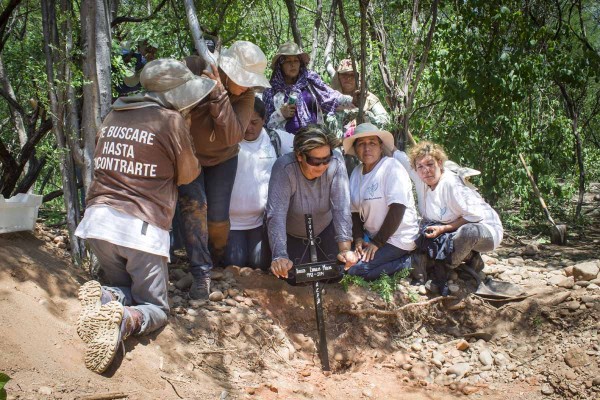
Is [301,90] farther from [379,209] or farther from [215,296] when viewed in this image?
[215,296]

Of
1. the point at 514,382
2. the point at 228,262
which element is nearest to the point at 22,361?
the point at 228,262

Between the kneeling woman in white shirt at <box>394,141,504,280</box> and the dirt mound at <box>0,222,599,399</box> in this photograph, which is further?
the kneeling woman in white shirt at <box>394,141,504,280</box>

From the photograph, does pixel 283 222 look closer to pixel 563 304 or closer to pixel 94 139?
pixel 94 139

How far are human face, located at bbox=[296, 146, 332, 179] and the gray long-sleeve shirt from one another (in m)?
0.07

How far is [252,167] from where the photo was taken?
475cm

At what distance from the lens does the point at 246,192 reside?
185 inches

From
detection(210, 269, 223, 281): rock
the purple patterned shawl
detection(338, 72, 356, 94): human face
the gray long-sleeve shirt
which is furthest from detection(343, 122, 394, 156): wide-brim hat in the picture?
detection(210, 269, 223, 281): rock

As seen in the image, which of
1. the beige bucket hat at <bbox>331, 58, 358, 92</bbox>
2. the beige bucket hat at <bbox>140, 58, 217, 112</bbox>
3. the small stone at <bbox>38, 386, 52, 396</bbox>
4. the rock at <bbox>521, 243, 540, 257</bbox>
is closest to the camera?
the small stone at <bbox>38, 386, 52, 396</bbox>

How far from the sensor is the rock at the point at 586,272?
5.11 m

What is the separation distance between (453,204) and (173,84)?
8.33 feet

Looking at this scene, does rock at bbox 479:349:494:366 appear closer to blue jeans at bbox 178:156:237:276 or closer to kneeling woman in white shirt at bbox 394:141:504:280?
kneeling woman in white shirt at bbox 394:141:504:280

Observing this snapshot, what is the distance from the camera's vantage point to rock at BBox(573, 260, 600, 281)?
511 cm

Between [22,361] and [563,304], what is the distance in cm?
405

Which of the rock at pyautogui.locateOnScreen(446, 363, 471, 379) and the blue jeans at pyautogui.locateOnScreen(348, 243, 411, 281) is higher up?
the blue jeans at pyautogui.locateOnScreen(348, 243, 411, 281)
